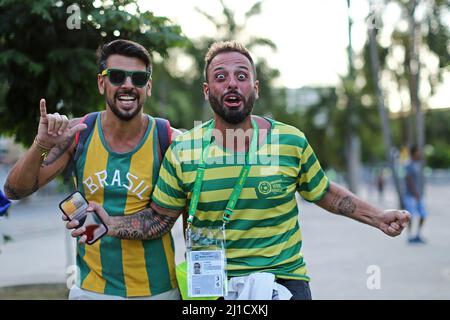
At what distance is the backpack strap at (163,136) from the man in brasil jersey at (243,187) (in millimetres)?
174

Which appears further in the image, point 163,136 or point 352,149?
point 352,149

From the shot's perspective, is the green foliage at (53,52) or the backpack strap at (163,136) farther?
the green foliage at (53,52)

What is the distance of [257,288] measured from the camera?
3.01m

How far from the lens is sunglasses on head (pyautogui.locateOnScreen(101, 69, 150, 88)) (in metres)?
3.41

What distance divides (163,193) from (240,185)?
43 centimetres

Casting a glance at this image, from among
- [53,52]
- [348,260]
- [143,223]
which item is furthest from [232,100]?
[348,260]

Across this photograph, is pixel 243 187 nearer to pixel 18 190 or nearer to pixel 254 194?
pixel 254 194

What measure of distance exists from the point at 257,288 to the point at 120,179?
0.94 metres

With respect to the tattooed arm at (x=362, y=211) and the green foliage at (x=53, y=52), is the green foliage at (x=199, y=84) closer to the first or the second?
the green foliage at (x=53, y=52)

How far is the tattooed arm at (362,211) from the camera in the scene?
3301mm

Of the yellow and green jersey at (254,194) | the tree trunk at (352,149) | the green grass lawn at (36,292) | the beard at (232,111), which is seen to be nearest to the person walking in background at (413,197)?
the green grass lawn at (36,292)

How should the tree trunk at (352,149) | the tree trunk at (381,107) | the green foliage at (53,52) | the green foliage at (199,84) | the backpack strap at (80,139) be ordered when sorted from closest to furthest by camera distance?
the backpack strap at (80,139) → the green foliage at (53,52) → the tree trunk at (381,107) → the green foliage at (199,84) → the tree trunk at (352,149)

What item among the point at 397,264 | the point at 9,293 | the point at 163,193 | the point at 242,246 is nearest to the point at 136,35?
the point at 163,193
